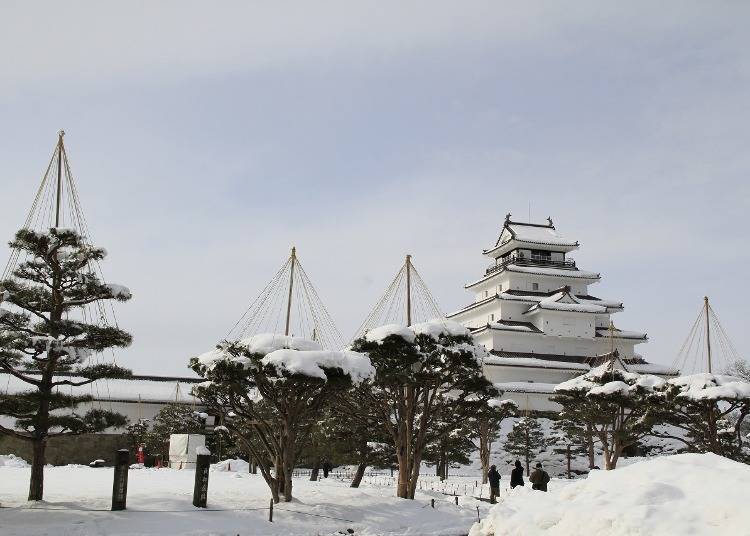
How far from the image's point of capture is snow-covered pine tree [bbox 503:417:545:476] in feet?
159

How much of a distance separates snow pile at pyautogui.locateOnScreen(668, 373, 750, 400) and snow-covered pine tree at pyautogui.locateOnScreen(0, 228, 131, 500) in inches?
848

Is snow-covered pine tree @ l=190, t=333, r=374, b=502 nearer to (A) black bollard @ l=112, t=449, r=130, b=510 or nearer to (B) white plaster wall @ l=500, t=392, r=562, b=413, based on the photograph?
(A) black bollard @ l=112, t=449, r=130, b=510

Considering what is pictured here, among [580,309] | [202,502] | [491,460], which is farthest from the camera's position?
[580,309]

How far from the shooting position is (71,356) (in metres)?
17.5

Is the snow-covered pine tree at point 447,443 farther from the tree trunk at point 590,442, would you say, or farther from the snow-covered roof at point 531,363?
the snow-covered roof at point 531,363

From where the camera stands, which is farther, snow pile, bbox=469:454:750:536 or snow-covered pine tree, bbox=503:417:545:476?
snow-covered pine tree, bbox=503:417:545:476

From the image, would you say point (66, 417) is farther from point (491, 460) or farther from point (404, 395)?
point (491, 460)

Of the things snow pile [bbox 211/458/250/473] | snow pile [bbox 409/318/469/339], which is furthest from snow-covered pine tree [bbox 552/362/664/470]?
snow pile [bbox 211/458/250/473]

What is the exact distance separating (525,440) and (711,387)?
2183 cm

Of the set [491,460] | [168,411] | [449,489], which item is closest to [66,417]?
[449,489]

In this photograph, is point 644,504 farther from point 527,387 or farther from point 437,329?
point 527,387

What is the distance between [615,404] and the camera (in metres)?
35.2

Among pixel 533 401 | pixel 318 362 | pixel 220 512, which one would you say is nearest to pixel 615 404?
pixel 318 362

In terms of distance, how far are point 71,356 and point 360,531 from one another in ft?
26.8
